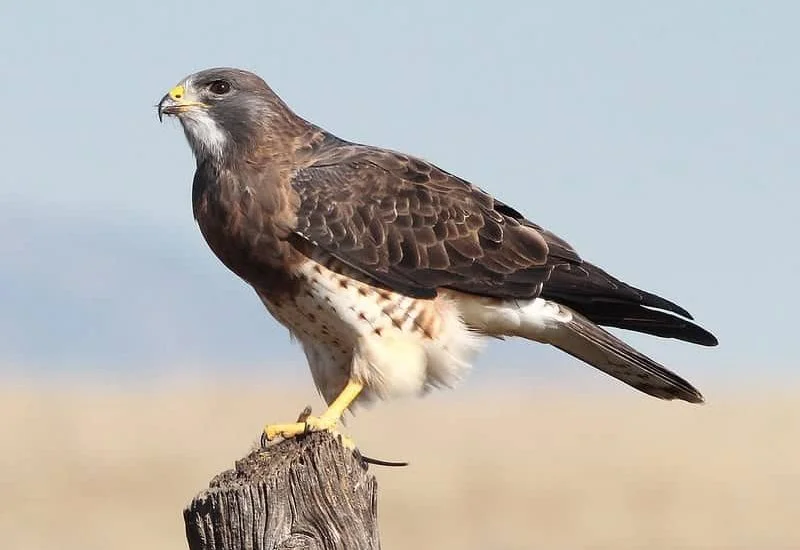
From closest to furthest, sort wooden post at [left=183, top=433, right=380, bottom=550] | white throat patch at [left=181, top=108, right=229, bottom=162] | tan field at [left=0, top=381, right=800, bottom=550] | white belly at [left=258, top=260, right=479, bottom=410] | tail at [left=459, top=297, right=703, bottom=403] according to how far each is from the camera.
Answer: wooden post at [left=183, top=433, right=380, bottom=550] → white belly at [left=258, top=260, right=479, bottom=410] → white throat patch at [left=181, top=108, right=229, bottom=162] → tail at [left=459, top=297, right=703, bottom=403] → tan field at [left=0, top=381, right=800, bottom=550]

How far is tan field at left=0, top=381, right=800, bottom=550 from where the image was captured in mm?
23000

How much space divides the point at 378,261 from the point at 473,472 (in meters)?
19.9

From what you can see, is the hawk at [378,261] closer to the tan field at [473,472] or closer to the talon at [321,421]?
the talon at [321,421]

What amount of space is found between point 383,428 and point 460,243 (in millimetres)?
28424

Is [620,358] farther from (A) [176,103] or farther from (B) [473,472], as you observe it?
(B) [473,472]

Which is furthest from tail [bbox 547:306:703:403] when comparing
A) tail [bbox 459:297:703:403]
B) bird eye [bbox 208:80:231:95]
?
bird eye [bbox 208:80:231:95]

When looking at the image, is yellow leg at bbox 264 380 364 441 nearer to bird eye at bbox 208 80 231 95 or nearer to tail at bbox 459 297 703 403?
tail at bbox 459 297 703 403

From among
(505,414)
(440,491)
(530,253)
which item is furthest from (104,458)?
(530,253)

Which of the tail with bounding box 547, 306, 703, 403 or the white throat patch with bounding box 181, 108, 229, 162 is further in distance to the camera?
the tail with bounding box 547, 306, 703, 403

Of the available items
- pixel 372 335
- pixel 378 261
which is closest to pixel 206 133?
pixel 378 261

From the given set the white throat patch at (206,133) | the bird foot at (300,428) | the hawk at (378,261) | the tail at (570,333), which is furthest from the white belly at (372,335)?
the white throat patch at (206,133)

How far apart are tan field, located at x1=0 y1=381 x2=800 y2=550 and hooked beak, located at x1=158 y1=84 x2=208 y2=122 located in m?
9.25

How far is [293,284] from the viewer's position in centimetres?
988

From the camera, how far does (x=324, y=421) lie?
9461 mm
